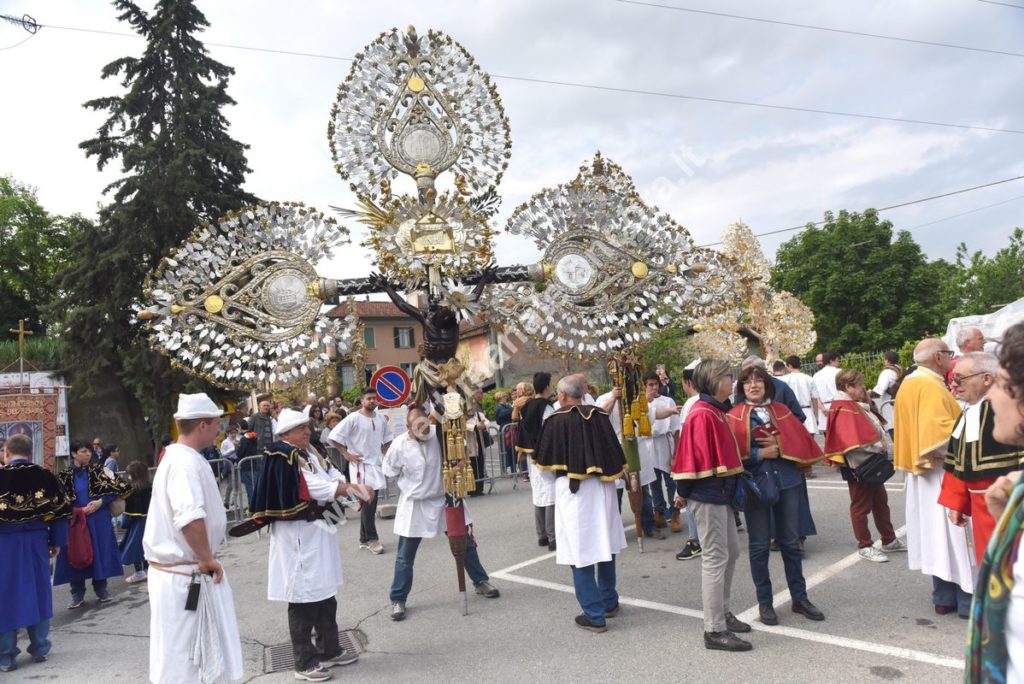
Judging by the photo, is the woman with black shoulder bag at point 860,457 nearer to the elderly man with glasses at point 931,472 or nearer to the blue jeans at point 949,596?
the elderly man with glasses at point 931,472

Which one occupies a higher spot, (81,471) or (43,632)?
(81,471)

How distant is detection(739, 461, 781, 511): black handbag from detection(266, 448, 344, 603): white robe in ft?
9.63

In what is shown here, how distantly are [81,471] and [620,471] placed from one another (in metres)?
6.03

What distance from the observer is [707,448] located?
4.56 m

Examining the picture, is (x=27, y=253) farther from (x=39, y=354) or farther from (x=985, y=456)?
(x=985, y=456)

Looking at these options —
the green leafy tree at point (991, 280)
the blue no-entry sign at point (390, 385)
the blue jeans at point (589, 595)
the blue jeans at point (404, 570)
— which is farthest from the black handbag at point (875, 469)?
the green leafy tree at point (991, 280)

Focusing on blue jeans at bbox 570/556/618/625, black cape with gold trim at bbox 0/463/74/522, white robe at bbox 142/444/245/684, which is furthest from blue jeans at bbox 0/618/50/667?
blue jeans at bbox 570/556/618/625

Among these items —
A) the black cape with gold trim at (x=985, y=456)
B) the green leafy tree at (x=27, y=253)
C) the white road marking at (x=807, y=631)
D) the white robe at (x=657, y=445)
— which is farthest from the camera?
the green leafy tree at (x=27, y=253)

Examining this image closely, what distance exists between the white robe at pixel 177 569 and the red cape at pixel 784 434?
3542 mm

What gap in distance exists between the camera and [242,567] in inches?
317

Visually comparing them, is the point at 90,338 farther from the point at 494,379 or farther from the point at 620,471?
the point at 494,379

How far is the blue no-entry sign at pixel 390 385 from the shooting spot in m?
8.21

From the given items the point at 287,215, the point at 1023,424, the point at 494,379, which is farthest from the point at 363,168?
the point at 494,379

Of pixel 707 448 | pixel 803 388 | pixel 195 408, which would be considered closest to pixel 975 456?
pixel 707 448
